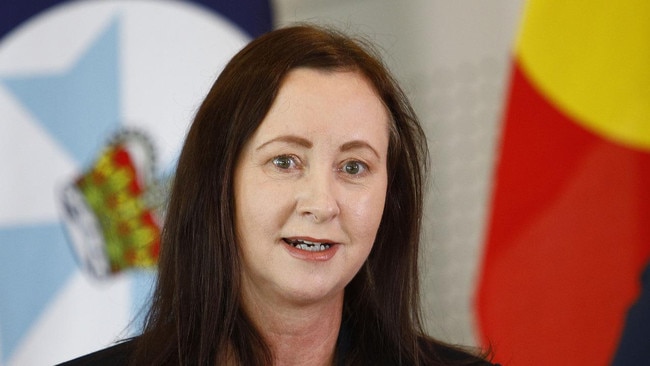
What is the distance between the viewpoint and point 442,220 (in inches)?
116

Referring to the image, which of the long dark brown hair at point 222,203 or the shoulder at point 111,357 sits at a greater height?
the long dark brown hair at point 222,203

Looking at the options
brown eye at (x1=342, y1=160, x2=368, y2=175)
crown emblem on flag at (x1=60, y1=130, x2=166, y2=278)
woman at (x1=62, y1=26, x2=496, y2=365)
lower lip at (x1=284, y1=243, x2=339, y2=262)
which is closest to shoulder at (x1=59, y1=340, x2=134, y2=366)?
woman at (x1=62, y1=26, x2=496, y2=365)

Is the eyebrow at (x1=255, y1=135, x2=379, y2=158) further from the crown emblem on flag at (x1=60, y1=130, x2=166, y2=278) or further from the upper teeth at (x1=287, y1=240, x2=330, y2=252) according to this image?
the crown emblem on flag at (x1=60, y1=130, x2=166, y2=278)

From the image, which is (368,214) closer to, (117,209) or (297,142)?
(297,142)

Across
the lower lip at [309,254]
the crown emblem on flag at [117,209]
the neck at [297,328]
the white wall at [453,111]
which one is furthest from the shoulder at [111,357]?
the white wall at [453,111]

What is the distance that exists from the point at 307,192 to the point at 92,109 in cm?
135

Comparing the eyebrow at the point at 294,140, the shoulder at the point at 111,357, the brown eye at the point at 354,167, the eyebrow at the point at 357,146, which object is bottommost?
the shoulder at the point at 111,357

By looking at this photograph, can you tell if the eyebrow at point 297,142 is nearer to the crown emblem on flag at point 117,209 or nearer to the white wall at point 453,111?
the crown emblem on flag at point 117,209

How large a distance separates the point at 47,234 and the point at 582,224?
1.38 m

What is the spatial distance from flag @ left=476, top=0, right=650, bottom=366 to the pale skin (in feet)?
3.08

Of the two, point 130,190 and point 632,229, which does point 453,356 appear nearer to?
point 632,229

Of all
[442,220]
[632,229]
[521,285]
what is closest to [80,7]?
[442,220]

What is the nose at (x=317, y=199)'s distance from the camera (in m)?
1.49

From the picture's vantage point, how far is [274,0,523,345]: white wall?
2.82 metres
